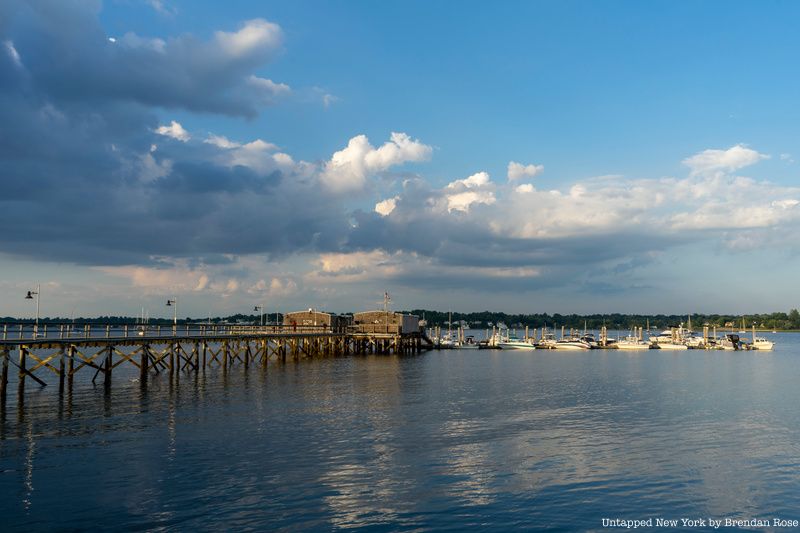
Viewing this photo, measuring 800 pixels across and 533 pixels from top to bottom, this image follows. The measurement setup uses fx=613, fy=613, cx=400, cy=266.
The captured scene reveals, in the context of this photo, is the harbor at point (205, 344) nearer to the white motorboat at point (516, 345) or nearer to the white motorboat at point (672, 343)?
the white motorboat at point (516, 345)

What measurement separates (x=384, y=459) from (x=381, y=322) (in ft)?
326

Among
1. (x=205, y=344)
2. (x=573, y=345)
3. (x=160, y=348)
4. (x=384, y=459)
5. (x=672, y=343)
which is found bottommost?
(x=672, y=343)

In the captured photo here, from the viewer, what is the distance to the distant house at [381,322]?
126 meters

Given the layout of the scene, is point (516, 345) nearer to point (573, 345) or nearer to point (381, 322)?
point (573, 345)

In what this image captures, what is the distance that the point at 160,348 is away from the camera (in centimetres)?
11569

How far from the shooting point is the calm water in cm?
2097

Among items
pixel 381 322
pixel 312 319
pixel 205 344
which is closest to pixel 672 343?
pixel 381 322

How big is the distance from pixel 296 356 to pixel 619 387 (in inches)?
2060

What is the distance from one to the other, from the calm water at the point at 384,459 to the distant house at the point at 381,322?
72384 millimetres

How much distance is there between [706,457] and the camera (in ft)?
97.8

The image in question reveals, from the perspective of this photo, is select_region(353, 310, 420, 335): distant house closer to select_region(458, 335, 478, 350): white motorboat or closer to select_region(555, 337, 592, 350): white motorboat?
select_region(458, 335, 478, 350): white motorboat

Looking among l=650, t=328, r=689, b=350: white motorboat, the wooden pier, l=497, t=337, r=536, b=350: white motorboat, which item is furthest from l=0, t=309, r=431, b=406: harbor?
l=650, t=328, r=689, b=350: white motorboat

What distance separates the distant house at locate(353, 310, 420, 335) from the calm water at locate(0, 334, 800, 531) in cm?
7238

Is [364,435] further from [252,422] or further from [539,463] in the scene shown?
[539,463]
